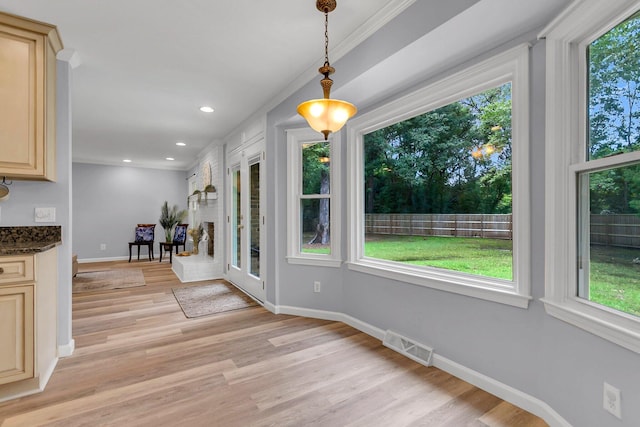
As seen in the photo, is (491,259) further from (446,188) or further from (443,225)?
(446,188)

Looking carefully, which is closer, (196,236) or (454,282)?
(454,282)

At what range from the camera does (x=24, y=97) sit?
206cm

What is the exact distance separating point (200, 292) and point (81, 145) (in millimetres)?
3842

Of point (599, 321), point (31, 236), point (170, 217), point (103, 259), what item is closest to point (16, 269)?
point (31, 236)

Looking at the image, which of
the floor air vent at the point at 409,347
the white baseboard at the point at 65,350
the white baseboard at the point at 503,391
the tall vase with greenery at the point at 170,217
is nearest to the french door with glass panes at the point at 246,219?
the floor air vent at the point at 409,347

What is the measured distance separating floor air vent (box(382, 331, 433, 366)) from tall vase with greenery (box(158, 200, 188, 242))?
21.2ft

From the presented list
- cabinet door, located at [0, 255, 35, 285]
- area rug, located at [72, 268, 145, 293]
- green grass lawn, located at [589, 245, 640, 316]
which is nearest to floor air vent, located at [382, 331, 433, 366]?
green grass lawn, located at [589, 245, 640, 316]

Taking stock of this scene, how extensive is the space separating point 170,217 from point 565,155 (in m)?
7.98

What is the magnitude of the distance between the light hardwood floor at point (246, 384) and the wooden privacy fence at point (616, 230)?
3.46 feet

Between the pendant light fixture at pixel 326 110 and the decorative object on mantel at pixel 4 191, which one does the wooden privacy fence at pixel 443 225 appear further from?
the decorative object on mantel at pixel 4 191

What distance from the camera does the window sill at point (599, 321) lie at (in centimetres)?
127

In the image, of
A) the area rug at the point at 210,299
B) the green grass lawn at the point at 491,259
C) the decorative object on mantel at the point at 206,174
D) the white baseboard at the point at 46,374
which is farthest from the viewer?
the decorative object on mantel at the point at 206,174

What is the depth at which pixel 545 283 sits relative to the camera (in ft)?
5.55

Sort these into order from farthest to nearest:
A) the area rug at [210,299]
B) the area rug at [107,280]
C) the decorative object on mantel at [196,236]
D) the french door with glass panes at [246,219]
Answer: the decorative object on mantel at [196,236], the area rug at [107,280], the french door with glass panes at [246,219], the area rug at [210,299]
